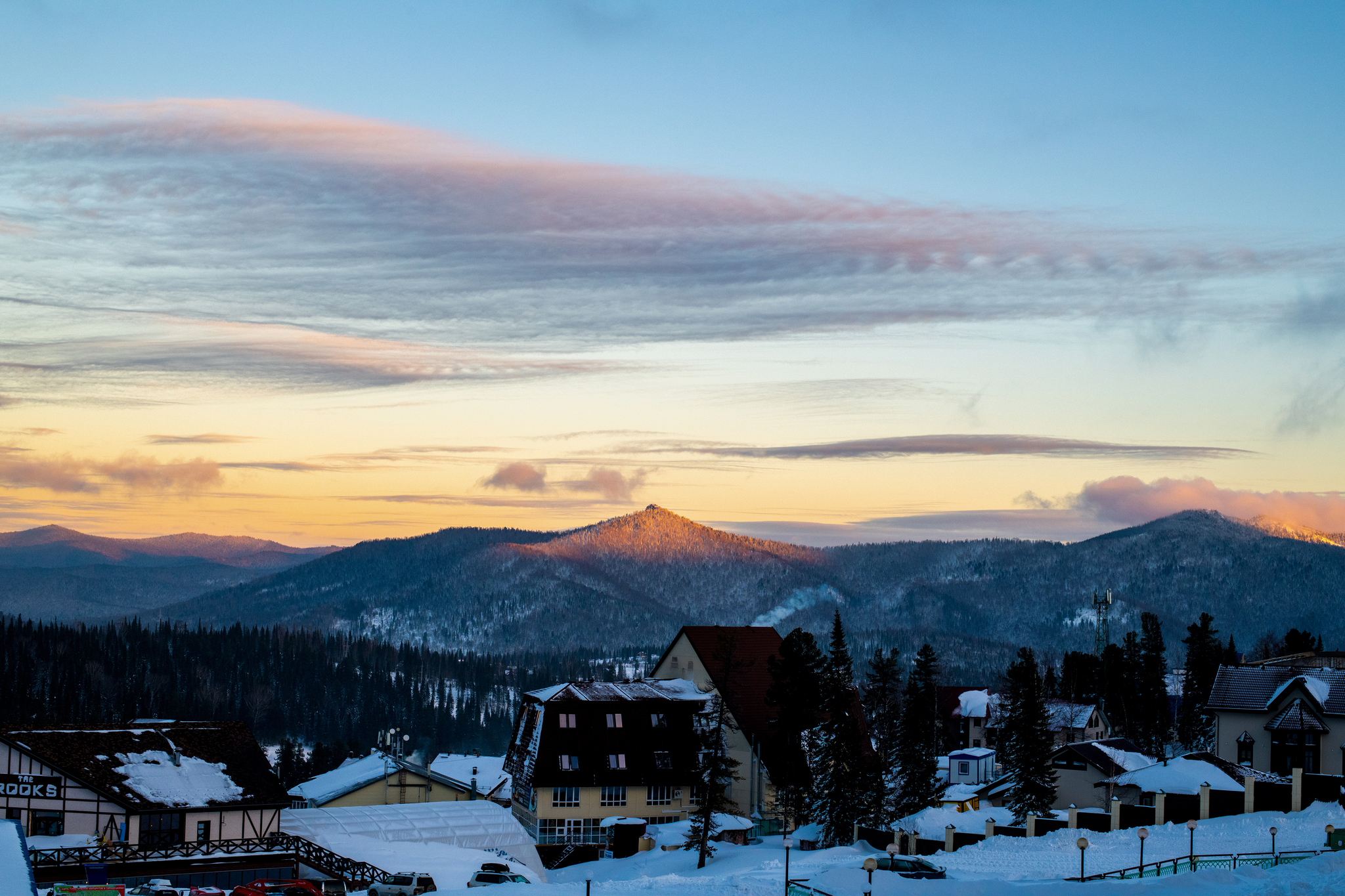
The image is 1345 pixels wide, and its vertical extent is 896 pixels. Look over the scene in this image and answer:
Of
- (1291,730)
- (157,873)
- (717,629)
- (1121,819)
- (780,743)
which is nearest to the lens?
(157,873)

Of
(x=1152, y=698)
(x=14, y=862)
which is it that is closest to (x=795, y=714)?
(x=14, y=862)

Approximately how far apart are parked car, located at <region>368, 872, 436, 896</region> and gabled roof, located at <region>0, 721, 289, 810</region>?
12710 millimetres

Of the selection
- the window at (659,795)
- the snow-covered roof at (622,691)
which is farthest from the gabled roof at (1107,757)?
the snow-covered roof at (622,691)

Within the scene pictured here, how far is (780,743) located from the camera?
89.9 meters

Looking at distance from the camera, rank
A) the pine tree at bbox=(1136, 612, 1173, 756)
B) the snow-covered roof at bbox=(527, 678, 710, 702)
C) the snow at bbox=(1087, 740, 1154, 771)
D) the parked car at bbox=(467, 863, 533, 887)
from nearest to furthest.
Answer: the parked car at bbox=(467, 863, 533, 887) < the snow at bbox=(1087, 740, 1154, 771) < the snow-covered roof at bbox=(527, 678, 710, 702) < the pine tree at bbox=(1136, 612, 1173, 756)

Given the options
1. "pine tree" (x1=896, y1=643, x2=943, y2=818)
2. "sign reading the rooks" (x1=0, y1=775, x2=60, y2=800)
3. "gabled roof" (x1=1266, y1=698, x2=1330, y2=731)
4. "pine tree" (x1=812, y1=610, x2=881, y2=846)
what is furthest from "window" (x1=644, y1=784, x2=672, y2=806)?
"sign reading the rooks" (x1=0, y1=775, x2=60, y2=800)

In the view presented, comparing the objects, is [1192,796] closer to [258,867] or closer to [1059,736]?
[258,867]

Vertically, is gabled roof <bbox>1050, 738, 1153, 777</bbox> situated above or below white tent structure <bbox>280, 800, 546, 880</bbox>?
above

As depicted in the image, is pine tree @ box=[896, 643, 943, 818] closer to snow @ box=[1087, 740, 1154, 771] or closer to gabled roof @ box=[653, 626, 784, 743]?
gabled roof @ box=[653, 626, 784, 743]

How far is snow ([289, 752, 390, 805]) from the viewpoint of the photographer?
314ft

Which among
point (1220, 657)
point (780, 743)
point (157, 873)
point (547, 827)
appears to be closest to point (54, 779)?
point (157, 873)

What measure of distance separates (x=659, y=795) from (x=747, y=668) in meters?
13.1

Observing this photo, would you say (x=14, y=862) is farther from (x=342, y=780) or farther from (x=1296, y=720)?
(x=1296, y=720)

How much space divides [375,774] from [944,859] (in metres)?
53.0
